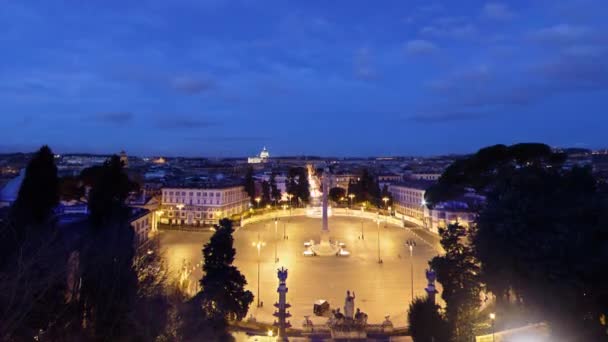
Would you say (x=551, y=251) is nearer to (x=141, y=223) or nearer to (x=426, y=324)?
(x=426, y=324)

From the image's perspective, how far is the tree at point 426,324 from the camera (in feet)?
41.0

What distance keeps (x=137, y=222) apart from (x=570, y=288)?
84.0ft

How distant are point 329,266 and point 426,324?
12.4 meters

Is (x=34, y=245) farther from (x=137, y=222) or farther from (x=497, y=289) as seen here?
(x=137, y=222)

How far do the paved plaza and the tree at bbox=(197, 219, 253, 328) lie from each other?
1.78 m

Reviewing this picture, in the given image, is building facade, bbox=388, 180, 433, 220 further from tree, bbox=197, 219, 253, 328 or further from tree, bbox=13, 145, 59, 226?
tree, bbox=13, 145, 59, 226

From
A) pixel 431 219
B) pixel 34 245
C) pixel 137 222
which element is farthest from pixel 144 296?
pixel 431 219

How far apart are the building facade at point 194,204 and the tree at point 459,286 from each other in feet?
114

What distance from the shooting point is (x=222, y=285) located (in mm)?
14633

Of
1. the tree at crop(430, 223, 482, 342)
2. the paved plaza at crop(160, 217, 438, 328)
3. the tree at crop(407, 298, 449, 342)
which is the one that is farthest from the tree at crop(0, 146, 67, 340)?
the tree at crop(430, 223, 482, 342)

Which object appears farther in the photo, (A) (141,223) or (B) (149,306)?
(A) (141,223)

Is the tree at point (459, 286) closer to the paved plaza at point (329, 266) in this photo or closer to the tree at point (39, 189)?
the paved plaza at point (329, 266)

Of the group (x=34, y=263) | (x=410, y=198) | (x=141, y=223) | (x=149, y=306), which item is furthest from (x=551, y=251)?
(x=410, y=198)

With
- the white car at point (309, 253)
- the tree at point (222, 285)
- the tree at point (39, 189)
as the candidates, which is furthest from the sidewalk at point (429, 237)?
the tree at point (39, 189)
